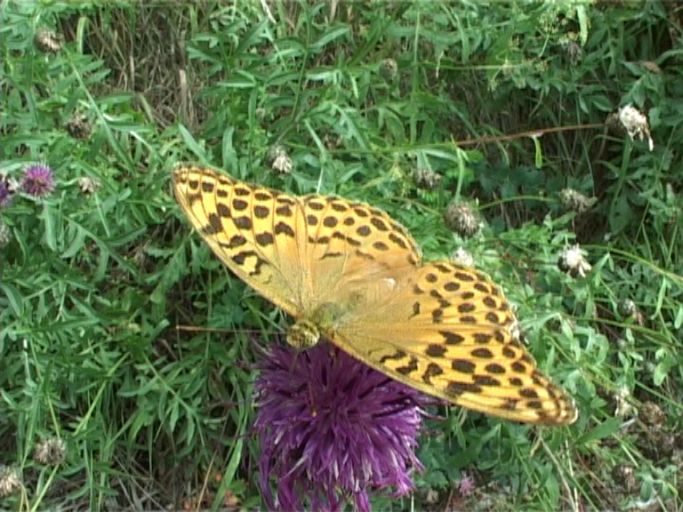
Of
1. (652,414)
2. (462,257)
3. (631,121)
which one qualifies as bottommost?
(652,414)

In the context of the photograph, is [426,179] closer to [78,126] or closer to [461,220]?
[461,220]

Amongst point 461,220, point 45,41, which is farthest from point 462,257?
point 45,41

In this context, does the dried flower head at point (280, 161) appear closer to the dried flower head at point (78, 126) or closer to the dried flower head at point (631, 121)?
the dried flower head at point (78, 126)

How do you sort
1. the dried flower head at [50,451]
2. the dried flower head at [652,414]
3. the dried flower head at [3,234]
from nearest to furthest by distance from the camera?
the dried flower head at [3,234] < the dried flower head at [50,451] < the dried flower head at [652,414]

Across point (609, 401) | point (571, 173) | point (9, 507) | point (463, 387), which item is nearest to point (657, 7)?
point (571, 173)

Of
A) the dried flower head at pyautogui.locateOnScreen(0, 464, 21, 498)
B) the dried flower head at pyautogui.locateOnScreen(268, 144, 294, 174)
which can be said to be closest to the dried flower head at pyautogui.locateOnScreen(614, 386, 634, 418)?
the dried flower head at pyautogui.locateOnScreen(268, 144, 294, 174)

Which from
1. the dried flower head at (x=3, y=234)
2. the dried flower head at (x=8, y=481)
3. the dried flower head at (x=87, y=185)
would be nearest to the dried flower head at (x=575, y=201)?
the dried flower head at (x=87, y=185)
